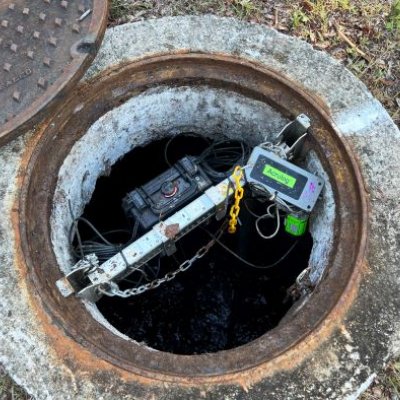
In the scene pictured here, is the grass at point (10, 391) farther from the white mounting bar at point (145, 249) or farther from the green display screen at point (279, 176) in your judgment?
the green display screen at point (279, 176)

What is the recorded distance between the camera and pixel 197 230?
3307 mm

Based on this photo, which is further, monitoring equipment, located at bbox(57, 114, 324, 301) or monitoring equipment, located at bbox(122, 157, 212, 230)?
monitoring equipment, located at bbox(122, 157, 212, 230)

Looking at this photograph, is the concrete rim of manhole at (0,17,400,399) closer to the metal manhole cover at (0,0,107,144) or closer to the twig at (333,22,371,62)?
the metal manhole cover at (0,0,107,144)

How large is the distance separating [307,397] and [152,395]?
609 millimetres

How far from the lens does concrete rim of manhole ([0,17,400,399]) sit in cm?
191

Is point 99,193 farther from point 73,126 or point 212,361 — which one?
point 212,361

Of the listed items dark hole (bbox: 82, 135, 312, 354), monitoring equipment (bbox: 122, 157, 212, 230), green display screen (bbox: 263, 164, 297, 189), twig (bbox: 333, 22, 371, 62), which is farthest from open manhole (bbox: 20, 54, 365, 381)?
twig (bbox: 333, 22, 371, 62)

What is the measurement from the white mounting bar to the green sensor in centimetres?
34

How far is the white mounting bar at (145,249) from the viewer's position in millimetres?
2172

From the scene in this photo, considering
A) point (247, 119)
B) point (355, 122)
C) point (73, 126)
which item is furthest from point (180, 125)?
point (355, 122)

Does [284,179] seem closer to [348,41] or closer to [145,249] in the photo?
[145,249]

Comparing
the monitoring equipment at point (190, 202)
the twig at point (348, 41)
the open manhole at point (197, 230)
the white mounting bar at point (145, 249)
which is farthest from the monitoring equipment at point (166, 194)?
the twig at point (348, 41)

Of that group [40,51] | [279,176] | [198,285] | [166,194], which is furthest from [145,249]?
[198,285]

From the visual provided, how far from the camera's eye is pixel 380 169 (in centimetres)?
230
